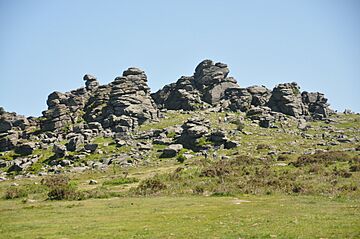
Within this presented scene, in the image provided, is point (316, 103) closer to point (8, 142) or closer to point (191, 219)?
point (8, 142)

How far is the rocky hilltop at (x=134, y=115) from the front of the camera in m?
97.6

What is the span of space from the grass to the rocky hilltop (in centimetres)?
4920

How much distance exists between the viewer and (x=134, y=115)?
399 feet

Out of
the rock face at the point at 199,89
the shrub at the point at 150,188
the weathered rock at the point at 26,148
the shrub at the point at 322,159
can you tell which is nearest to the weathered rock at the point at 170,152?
the shrub at the point at 322,159

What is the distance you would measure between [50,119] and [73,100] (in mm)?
12388

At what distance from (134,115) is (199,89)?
39957 millimetres

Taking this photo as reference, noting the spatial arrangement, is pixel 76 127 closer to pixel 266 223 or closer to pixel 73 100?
pixel 73 100

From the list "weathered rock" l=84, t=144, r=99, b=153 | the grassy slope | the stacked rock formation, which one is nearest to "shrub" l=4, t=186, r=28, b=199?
the grassy slope

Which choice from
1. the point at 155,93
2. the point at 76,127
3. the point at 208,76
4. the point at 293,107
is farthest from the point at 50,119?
the point at 293,107

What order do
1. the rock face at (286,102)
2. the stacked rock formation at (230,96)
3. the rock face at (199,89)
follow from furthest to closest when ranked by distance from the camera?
the rock face at (199,89), the stacked rock formation at (230,96), the rock face at (286,102)

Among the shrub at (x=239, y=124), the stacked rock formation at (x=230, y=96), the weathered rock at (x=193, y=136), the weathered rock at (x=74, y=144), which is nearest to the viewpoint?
the weathered rock at (x=193, y=136)

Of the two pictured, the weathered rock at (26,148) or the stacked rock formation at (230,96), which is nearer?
the weathered rock at (26,148)

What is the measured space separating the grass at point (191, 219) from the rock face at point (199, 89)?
102m

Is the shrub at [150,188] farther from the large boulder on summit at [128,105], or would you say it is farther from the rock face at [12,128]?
the rock face at [12,128]
